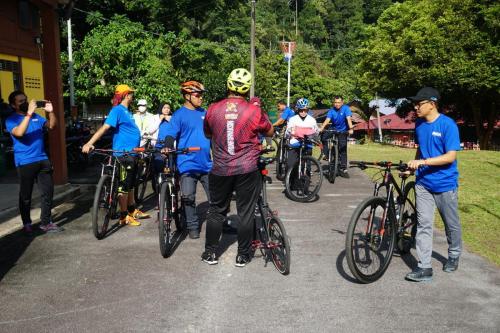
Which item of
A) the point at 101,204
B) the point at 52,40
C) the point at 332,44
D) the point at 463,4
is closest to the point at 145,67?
the point at 52,40

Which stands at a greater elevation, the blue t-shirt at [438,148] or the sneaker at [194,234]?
the blue t-shirt at [438,148]

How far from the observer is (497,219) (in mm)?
7523

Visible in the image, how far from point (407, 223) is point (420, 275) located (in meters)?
0.91

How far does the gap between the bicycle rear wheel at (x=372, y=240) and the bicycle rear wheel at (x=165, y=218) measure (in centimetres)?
211

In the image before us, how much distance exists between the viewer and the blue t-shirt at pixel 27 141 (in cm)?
621

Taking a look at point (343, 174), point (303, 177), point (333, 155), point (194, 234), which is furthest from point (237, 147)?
point (343, 174)

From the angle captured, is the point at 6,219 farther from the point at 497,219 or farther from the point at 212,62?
the point at 212,62

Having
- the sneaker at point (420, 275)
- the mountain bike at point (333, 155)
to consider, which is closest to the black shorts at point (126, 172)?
the sneaker at point (420, 275)

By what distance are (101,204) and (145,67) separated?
15.1 m

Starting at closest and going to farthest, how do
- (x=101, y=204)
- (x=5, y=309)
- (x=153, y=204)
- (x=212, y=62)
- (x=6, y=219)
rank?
(x=5, y=309) < (x=101, y=204) < (x=6, y=219) < (x=153, y=204) < (x=212, y=62)

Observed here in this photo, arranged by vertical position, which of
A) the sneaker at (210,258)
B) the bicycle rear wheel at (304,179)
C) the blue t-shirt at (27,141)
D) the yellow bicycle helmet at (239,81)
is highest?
the yellow bicycle helmet at (239,81)

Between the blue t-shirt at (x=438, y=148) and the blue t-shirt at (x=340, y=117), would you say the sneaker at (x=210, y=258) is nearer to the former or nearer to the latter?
the blue t-shirt at (x=438, y=148)

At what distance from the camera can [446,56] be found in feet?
100.0

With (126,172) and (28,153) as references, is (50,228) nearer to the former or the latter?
(28,153)
